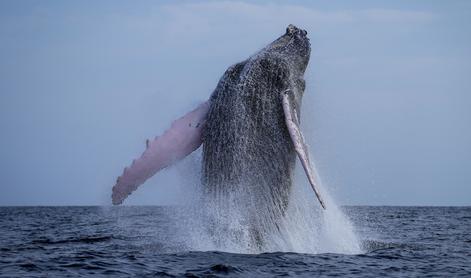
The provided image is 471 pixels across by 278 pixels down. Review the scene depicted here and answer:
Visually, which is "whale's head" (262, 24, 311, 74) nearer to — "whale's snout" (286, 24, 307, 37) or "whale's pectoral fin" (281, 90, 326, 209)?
"whale's snout" (286, 24, 307, 37)

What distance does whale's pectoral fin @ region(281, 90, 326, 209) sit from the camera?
9117mm

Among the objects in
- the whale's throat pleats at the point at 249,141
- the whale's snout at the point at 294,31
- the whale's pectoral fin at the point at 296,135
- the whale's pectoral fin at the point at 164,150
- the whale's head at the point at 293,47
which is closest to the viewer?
the whale's pectoral fin at the point at 296,135

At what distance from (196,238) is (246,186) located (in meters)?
1.25

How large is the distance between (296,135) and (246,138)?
80 cm

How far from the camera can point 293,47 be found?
10.5 m

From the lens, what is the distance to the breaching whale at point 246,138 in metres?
9.67

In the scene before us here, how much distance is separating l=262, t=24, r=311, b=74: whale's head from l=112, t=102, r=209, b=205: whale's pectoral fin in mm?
1504

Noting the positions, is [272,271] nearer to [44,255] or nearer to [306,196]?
[306,196]

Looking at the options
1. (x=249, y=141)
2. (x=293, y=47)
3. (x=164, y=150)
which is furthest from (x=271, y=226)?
(x=293, y=47)

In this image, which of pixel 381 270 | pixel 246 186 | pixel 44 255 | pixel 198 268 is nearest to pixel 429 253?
pixel 381 270

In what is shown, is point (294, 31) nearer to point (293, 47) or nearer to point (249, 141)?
point (293, 47)

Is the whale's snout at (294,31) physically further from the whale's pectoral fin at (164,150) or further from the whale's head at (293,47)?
the whale's pectoral fin at (164,150)

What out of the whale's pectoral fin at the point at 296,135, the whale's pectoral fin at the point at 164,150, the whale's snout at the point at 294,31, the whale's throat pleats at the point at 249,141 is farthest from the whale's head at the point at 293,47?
the whale's pectoral fin at the point at 164,150

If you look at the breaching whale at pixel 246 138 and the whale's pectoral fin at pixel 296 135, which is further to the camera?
the breaching whale at pixel 246 138
